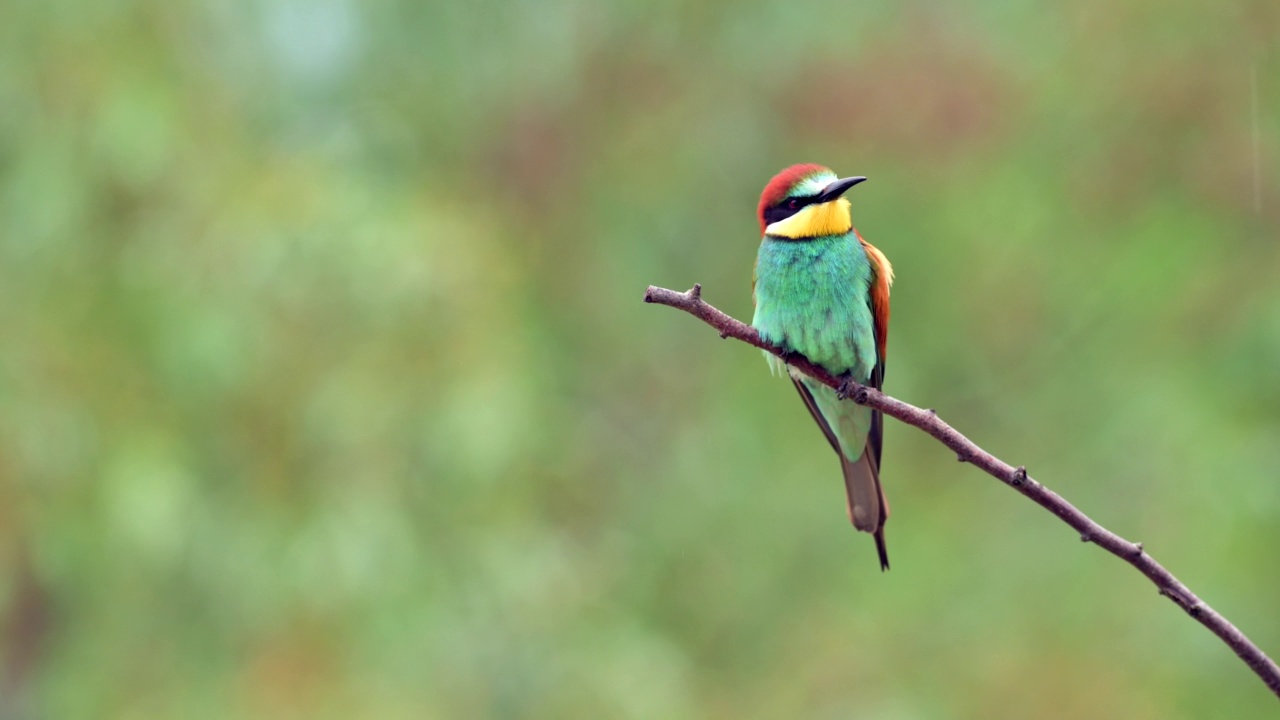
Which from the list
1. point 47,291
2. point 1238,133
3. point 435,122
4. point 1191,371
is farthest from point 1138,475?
point 47,291

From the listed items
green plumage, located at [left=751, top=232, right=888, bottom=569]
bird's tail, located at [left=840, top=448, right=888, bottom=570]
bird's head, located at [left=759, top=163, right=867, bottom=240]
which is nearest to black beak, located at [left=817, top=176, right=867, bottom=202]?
bird's head, located at [left=759, top=163, right=867, bottom=240]

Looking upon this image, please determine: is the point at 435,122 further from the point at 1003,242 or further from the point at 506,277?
the point at 1003,242

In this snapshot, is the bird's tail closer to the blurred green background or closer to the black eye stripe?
the black eye stripe

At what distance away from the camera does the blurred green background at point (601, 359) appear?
346 cm

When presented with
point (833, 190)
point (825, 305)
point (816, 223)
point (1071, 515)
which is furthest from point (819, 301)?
point (1071, 515)

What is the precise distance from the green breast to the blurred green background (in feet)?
4.76

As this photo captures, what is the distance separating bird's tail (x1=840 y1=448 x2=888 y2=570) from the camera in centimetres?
180

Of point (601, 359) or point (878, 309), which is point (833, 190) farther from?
point (601, 359)

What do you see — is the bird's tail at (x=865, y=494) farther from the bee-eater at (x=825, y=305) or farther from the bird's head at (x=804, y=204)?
the bird's head at (x=804, y=204)

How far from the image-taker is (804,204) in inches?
77.4

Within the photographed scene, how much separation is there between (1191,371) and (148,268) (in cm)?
297

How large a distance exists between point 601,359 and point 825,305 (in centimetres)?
270

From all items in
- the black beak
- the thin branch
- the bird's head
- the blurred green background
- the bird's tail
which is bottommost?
the thin branch

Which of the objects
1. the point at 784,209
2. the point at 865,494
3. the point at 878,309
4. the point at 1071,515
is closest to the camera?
the point at 1071,515
